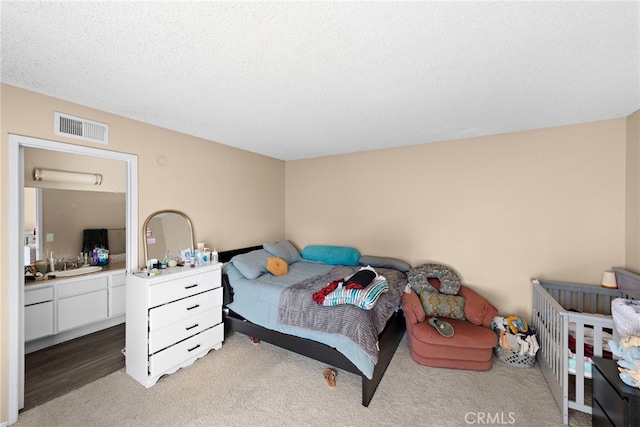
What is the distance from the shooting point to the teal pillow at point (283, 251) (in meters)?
3.68

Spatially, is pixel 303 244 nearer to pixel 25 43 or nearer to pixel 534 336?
pixel 534 336

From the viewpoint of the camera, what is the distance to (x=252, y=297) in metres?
2.70

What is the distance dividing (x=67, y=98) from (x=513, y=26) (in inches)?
128

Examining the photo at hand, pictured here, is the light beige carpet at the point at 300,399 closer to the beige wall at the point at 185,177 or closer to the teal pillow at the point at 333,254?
the beige wall at the point at 185,177

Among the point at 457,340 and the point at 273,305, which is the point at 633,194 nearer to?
the point at 457,340

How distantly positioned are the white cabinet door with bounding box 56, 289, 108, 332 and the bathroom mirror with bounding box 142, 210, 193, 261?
1.08m

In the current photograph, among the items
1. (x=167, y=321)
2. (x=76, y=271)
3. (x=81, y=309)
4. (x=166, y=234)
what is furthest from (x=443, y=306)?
(x=76, y=271)

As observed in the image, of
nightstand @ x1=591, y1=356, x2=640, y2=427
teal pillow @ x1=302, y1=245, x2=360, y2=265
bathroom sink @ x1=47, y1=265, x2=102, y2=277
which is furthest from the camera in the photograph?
teal pillow @ x1=302, y1=245, x2=360, y2=265

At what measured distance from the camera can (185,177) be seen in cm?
298

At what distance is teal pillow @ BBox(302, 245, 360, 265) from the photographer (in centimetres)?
368

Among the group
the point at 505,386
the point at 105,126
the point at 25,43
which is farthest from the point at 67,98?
the point at 505,386

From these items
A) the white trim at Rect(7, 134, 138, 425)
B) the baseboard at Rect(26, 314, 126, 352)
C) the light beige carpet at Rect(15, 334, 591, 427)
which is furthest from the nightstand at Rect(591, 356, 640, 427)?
the baseboard at Rect(26, 314, 126, 352)

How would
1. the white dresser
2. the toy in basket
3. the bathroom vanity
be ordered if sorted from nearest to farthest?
the white dresser → the toy in basket → the bathroom vanity

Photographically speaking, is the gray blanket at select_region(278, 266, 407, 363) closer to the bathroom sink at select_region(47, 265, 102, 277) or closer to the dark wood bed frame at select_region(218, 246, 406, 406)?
the dark wood bed frame at select_region(218, 246, 406, 406)
